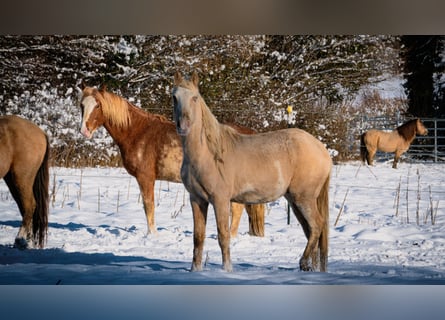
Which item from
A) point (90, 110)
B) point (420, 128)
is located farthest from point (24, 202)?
point (420, 128)

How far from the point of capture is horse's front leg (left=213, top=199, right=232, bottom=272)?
3785 millimetres

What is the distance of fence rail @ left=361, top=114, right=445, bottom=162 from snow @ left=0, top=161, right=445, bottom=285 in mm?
75

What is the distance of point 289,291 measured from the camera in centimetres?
426

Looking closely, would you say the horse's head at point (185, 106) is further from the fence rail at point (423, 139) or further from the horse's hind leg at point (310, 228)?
the fence rail at point (423, 139)

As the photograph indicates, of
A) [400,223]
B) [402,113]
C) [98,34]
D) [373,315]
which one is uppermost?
[98,34]

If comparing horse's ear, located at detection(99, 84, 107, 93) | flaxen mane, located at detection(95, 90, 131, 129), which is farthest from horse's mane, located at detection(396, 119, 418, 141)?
horse's ear, located at detection(99, 84, 107, 93)

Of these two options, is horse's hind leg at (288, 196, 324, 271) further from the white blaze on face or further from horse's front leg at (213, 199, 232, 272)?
the white blaze on face

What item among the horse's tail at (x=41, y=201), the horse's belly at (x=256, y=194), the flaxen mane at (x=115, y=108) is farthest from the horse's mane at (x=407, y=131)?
the horse's tail at (x=41, y=201)

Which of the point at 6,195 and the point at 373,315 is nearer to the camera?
the point at 373,315

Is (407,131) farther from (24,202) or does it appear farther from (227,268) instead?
(24,202)

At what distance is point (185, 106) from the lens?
382 cm
